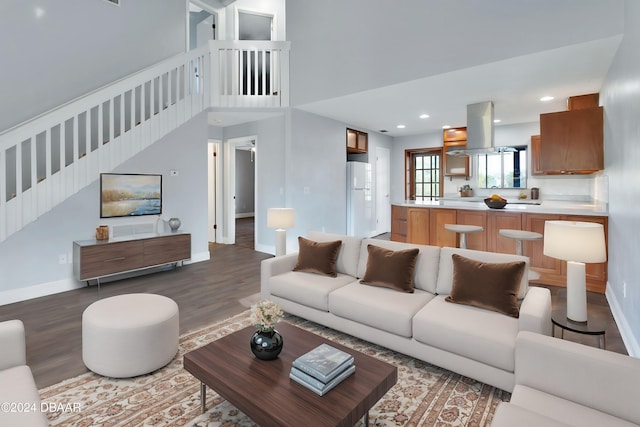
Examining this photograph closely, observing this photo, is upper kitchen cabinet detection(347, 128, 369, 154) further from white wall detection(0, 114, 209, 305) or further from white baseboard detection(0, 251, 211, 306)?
white baseboard detection(0, 251, 211, 306)

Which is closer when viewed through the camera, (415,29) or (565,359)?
(565,359)

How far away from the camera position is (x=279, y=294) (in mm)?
3193

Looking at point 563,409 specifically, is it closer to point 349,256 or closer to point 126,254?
point 349,256

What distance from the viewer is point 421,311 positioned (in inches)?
92.8

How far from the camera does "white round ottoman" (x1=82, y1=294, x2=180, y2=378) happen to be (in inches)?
83.4

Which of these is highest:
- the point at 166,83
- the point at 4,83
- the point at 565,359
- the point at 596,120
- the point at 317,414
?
the point at 166,83

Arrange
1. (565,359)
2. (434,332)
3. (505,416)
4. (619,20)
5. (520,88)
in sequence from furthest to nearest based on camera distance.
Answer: (520,88) < (619,20) < (434,332) < (565,359) < (505,416)

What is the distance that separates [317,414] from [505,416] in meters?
Result: 0.75

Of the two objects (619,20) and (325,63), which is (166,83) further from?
(619,20)

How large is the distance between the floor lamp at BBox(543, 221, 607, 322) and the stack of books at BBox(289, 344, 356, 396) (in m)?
1.63

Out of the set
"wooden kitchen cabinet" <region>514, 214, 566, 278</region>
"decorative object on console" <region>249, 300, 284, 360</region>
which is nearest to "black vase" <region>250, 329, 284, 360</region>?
"decorative object on console" <region>249, 300, 284, 360</region>

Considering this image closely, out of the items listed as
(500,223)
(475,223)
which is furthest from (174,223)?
(500,223)

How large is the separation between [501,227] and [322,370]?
4.15 meters

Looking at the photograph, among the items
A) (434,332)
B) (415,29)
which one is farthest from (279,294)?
(415,29)
